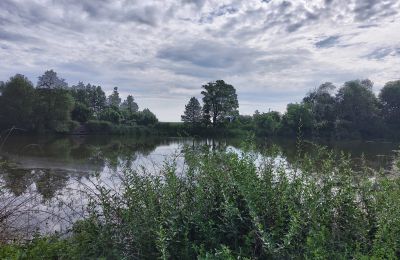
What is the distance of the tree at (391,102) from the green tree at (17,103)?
58187 millimetres

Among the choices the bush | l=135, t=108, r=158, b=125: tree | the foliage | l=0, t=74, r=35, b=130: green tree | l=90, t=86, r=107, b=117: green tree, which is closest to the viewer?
l=0, t=74, r=35, b=130: green tree

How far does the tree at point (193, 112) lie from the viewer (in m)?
56.3

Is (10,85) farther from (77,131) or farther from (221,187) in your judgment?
(221,187)

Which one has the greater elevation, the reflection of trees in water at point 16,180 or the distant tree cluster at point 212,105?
the distant tree cluster at point 212,105

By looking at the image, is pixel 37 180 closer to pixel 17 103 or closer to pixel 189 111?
pixel 17 103

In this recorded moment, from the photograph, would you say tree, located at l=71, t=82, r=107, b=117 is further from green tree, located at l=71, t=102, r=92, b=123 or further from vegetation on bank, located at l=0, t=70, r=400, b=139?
green tree, located at l=71, t=102, r=92, b=123

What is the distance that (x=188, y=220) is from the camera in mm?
3512

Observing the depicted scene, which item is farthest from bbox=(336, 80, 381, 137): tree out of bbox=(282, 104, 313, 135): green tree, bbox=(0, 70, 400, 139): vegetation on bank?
bbox=(282, 104, 313, 135): green tree

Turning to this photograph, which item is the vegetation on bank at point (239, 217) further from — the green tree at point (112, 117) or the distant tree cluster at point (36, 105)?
the green tree at point (112, 117)

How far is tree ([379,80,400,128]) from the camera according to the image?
5962cm

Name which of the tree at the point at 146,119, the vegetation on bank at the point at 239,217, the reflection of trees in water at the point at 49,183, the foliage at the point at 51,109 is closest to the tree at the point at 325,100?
the tree at the point at 146,119

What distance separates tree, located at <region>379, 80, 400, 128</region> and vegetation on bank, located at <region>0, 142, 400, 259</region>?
208 ft

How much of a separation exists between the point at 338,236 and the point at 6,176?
11.1m

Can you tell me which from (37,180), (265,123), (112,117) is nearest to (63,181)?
(37,180)
